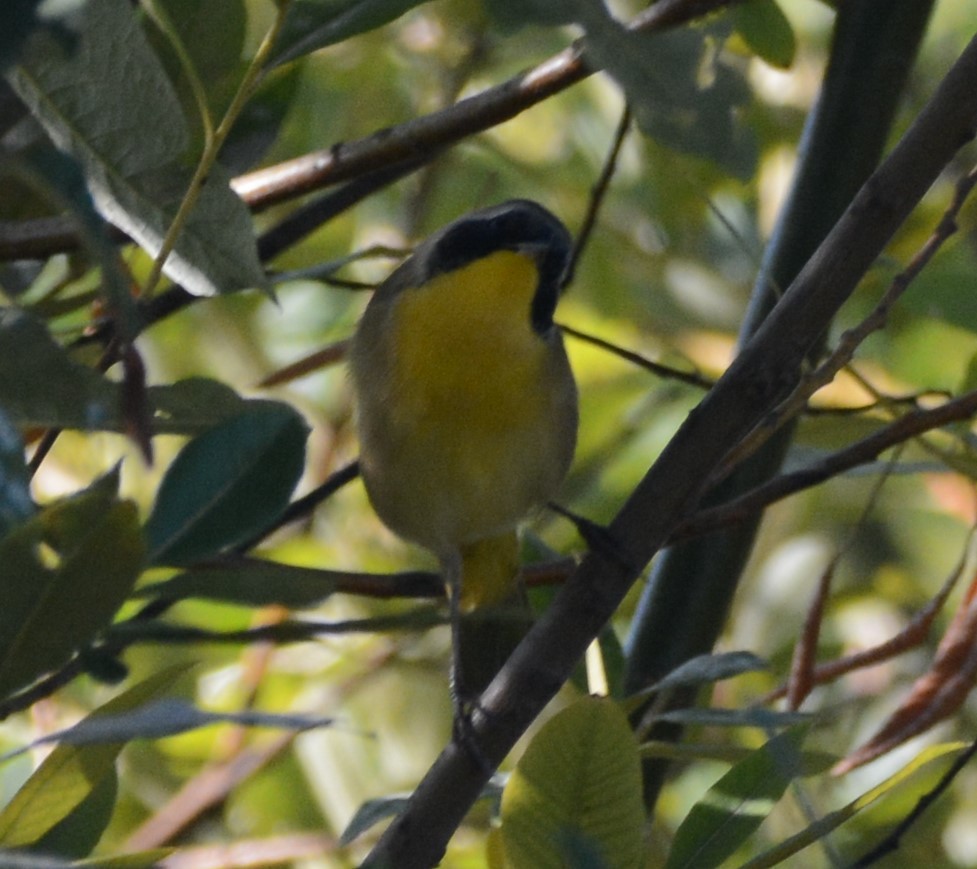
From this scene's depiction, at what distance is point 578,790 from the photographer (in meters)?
0.77

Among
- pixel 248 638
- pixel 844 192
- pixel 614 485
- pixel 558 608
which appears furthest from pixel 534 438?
pixel 248 638

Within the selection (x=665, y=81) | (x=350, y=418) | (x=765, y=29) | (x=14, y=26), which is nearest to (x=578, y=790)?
(x=665, y=81)

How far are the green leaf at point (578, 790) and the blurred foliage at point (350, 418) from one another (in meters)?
0.01

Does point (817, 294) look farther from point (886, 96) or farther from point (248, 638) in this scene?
point (886, 96)

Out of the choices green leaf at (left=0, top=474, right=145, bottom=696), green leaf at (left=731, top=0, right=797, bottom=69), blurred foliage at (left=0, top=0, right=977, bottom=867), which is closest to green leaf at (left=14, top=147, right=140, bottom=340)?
blurred foliage at (left=0, top=0, right=977, bottom=867)

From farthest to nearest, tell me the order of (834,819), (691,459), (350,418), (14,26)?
(350,418) → (691,459) → (834,819) → (14,26)

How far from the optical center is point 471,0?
175cm

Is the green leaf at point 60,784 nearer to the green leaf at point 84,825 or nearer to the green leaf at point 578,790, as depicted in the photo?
the green leaf at point 84,825

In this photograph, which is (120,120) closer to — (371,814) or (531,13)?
(531,13)

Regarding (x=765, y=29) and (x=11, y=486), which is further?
(x=765, y=29)

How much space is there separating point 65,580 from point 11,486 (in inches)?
1.9

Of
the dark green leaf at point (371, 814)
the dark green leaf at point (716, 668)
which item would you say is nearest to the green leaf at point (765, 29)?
the dark green leaf at point (716, 668)

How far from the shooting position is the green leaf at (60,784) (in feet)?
2.54

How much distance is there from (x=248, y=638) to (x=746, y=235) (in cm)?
101
